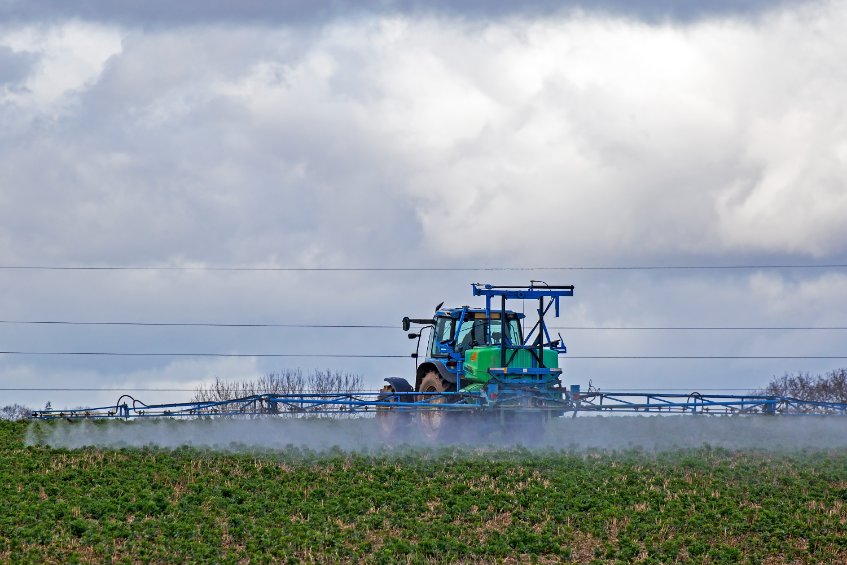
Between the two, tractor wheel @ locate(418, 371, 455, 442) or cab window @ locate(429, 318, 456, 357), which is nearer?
tractor wheel @ locate(418, 371, 455, 442)

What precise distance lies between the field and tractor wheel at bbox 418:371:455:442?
4.21ft

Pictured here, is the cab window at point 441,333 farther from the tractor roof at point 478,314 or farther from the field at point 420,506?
the field at point 420,506

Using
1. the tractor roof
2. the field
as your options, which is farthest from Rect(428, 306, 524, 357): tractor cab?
the field

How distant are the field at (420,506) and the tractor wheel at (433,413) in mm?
1285

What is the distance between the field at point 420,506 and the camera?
20.8 meters

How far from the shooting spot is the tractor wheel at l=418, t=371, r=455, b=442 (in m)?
29.6

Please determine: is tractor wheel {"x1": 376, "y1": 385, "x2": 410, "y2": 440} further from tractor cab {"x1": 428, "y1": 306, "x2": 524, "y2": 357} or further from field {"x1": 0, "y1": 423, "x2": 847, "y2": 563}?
field {"x1": 0, "y1": 423, "x2": 847, "y2": 563}

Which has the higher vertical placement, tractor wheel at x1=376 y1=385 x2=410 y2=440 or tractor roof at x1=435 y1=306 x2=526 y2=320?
tractor roof at x1=435 y1=306 x2=526 y2=320

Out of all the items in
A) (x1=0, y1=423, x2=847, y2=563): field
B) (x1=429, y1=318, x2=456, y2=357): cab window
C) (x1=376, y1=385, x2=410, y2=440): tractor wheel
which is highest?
(x1=429, y1=318, x2=456, y2=357): cab window

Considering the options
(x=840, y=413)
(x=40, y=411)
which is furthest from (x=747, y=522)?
(x=40, y=411)

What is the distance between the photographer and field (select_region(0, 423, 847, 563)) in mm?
20750

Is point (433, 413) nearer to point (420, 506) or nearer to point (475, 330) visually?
point (475, 330)

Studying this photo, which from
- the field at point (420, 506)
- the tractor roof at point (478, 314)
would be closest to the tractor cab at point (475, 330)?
the tractor roof at point (478, 314)

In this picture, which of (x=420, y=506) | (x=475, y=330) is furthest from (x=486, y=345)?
(x=420, y=506)
